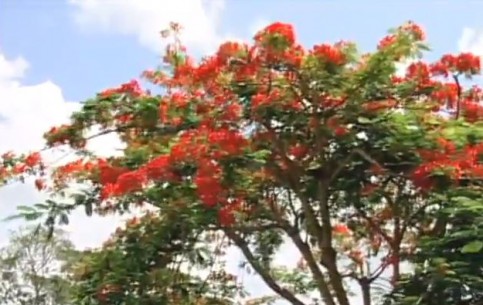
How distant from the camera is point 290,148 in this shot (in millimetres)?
6258

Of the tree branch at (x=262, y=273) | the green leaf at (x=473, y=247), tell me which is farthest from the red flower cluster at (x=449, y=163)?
the tree branch at (x=262, y=273)

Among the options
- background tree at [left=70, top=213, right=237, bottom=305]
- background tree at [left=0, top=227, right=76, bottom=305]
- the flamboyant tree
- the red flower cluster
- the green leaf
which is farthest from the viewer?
background tree at [left=0, top=227, right=76, bottom=305]

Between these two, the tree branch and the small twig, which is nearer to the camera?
the small twig

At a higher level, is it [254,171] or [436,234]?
[254,171]

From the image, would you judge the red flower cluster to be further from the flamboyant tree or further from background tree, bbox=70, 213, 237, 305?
background tree, bbox=70, 213, 237, 305

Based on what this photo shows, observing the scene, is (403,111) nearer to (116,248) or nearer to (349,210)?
(349,210)

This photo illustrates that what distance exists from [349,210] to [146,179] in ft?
5.94

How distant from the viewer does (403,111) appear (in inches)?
237

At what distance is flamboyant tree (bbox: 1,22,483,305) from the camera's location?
18.8 ft

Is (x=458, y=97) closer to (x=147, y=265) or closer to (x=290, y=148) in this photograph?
(x=290, y=148)

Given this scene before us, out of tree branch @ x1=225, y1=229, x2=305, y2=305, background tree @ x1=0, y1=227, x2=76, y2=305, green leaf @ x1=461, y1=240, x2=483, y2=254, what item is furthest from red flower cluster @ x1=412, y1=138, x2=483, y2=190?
background tree @ x1=0, y1=227, x2=76, y2=305

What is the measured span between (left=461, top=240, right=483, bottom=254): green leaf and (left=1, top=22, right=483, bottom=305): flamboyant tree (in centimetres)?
7

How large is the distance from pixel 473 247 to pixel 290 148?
1600mm

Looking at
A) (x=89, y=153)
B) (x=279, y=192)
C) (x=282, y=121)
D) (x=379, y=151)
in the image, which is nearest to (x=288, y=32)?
(x=282, y=121)
